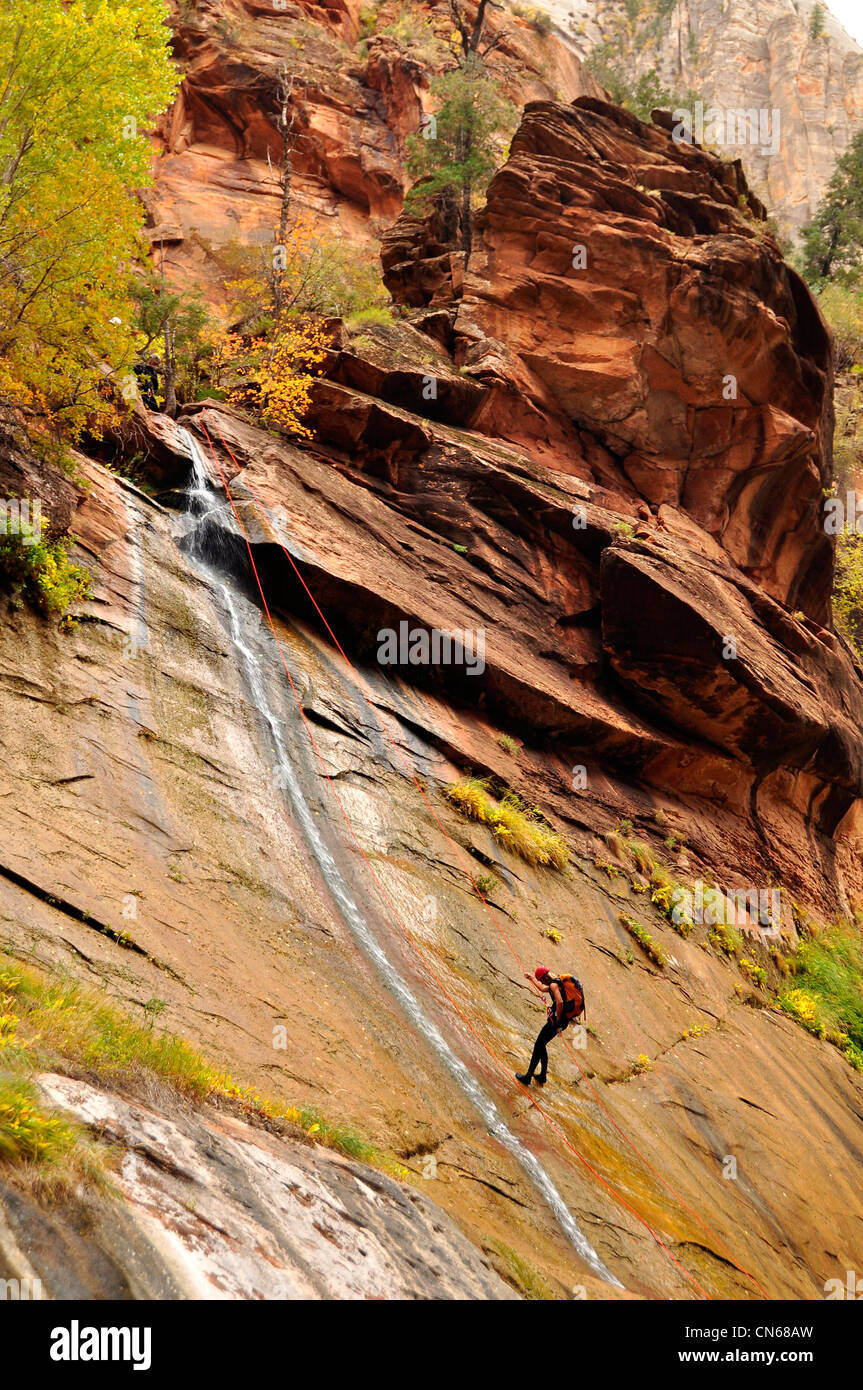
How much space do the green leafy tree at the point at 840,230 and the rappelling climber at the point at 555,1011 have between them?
42.8 meters

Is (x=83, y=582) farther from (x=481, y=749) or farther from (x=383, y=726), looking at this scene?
(x=481, y=749)

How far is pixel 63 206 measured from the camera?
12.8 m

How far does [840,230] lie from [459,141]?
2466 cm

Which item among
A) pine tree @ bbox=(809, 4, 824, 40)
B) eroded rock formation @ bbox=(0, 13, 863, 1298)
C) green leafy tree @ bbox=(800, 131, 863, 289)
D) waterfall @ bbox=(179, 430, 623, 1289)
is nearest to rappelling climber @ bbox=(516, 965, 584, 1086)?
eroded rock formation @ bbox=(0, 13, 863, 1298)

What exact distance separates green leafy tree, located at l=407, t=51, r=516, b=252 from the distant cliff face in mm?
50401

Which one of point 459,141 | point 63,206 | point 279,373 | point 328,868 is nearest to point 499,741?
point 328,868

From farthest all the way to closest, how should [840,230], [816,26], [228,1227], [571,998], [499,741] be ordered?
1. [816,26]
2. [840,230]
3. [499,741]
4. [571,998]
5. [228,1227]

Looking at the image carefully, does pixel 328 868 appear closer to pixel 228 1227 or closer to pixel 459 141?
pixel 228 1227

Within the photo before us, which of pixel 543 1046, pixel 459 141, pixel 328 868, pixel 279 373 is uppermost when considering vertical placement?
pixel 459 141

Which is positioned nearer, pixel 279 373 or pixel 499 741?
pixel 499 741

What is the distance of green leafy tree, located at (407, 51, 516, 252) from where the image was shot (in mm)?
25922

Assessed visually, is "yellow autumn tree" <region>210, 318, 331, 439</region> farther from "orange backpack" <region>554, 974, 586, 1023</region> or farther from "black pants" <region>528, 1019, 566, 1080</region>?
"black pants" <region>528, 1019, 566, 1080</region>

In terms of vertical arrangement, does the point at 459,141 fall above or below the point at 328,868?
above
